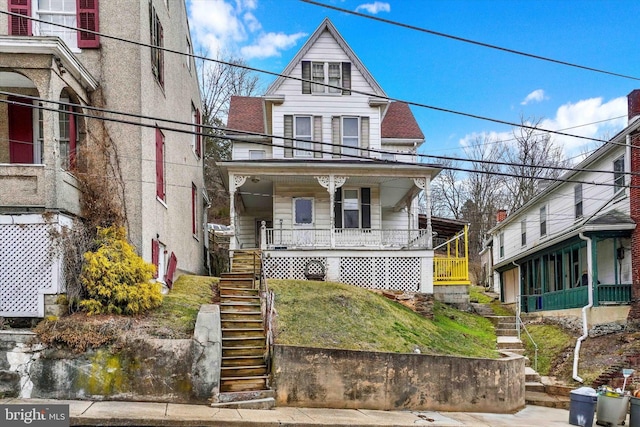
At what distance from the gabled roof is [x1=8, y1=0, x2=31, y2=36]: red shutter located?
931cm

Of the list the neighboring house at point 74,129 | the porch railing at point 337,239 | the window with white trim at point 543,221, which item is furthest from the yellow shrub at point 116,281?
the window with white trim at point 543,221

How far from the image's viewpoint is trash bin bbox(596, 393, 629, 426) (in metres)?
10.7

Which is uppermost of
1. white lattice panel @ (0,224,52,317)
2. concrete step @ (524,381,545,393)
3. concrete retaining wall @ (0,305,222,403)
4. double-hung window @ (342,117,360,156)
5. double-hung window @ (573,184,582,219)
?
double-hung window @ (342,117,360,156)

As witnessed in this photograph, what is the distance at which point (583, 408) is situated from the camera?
408 inches

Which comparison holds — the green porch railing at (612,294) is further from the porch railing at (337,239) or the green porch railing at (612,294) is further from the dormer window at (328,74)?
the dormer window at (328,74)

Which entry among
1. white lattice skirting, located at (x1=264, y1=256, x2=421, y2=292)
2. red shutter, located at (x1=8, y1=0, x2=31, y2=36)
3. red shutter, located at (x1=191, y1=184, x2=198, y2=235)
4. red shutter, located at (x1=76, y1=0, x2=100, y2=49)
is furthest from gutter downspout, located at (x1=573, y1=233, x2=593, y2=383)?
red shutter, located at (x1=8, y1=0, x2=31, y2=36)

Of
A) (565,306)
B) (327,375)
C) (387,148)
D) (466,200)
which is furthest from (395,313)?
(466,200)

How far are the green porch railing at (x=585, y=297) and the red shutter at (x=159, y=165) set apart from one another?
13.7 metres

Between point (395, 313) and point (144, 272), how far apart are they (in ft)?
23.1

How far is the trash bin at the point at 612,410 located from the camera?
35.2 feet

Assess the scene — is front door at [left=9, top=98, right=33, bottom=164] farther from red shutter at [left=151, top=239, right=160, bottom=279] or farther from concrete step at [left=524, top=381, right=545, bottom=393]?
concrete step at [left=524, top=381, right=545, bottom=393]

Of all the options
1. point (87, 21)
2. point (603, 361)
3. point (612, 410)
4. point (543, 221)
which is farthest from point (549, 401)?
point (87, 21)

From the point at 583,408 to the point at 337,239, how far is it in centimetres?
964

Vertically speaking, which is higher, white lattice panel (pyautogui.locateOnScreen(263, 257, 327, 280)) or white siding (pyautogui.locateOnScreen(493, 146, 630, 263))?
white siding (pyautogui.locateOnScreen(493, 146, 630, 263))
